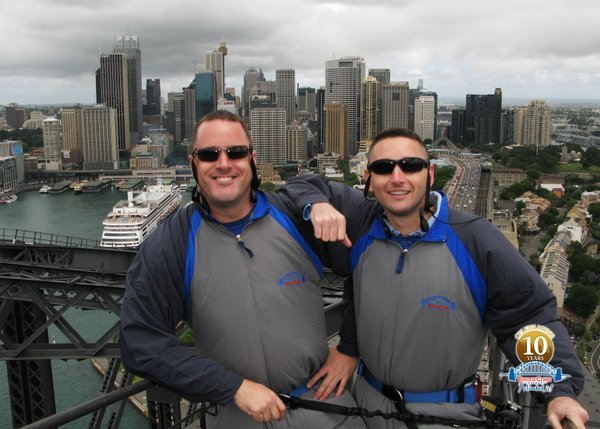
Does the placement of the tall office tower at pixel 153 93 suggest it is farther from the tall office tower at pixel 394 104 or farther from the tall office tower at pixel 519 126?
the tall office tower at pixel 519 126

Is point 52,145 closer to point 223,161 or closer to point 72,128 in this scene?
point 72,128

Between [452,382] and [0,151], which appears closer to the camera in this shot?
[452,382]

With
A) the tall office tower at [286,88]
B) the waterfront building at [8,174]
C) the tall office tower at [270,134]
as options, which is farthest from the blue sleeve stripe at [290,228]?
the tall office tower at [286,88]

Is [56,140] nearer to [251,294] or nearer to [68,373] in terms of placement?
[68,373]

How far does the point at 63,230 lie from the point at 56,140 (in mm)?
14427

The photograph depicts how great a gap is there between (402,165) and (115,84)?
3575 centimetres

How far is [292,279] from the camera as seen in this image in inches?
30.1

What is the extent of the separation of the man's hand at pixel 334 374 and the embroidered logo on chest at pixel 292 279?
0.12 m

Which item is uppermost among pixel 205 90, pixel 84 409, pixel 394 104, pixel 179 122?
pixel 205 90

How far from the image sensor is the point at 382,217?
78cm

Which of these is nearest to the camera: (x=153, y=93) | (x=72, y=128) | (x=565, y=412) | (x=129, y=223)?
(x=565, y=412)

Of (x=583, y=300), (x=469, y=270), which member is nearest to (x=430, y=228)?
(x=469, y=270)

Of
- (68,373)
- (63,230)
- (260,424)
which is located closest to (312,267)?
(260,424)

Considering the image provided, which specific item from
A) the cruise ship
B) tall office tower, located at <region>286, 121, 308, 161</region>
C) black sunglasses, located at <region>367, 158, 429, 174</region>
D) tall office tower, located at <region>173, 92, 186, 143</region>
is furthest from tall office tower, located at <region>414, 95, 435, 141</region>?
black sunglasses, located at <region>367, 158, 429, 174</region>
